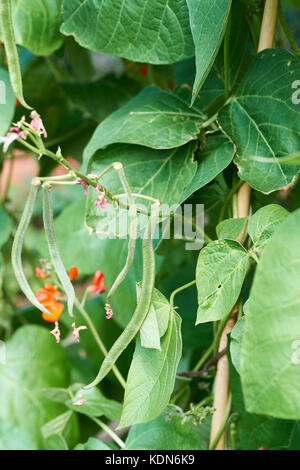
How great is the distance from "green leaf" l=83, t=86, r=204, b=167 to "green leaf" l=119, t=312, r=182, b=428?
200mm

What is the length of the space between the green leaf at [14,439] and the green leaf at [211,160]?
17.6 inches

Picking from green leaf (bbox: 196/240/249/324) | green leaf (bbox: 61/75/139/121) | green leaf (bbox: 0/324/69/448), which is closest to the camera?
green leaf (bbox: 196/240/249/324)

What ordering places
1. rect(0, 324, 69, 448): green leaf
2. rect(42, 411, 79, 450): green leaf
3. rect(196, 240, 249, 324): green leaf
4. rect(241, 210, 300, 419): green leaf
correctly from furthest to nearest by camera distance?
rect(0, 324, 69, 448): green leaf → rect(42, 411, 79, 450): green leaf → rect(196, 240, 249, 324): green leaf → rect(241, 210, 300, 419): green leaf

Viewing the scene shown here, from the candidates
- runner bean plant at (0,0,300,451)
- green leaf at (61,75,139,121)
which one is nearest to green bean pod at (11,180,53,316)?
runner bean plant at (0,0,300,451)

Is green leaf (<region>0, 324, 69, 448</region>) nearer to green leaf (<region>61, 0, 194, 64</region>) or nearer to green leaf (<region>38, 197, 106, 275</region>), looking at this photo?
green leaf (<region>38, 197, 106, 275</region>)

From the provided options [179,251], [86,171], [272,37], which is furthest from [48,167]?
[272,37]

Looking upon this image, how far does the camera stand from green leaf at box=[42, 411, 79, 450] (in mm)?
660

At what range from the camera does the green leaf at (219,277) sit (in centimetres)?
44

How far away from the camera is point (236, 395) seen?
1.89 feet

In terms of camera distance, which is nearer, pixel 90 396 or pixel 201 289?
pixel 201 289

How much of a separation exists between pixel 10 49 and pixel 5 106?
0.25m

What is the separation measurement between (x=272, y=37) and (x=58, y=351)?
1.82 ft

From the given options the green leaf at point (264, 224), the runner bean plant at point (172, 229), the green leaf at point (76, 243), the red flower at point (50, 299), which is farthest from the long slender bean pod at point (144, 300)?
the green leaf at point (76, 243)

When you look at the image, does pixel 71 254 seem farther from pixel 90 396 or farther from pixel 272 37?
pixel 272 37
